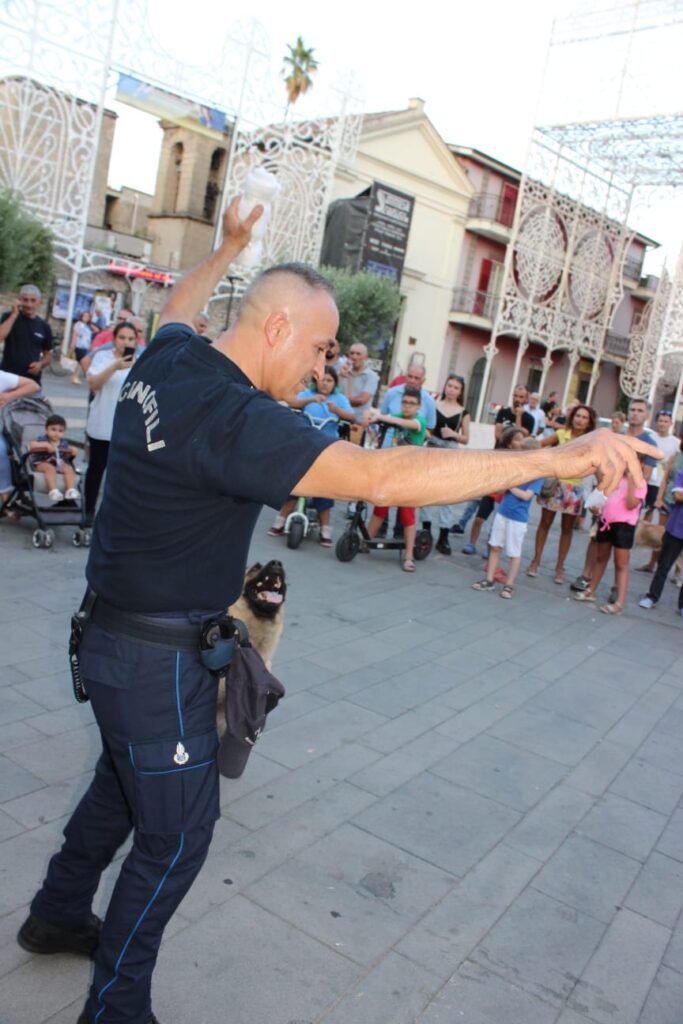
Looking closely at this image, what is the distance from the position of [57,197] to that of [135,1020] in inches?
705

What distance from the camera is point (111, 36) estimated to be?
53.7 ft

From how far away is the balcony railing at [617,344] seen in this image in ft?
131

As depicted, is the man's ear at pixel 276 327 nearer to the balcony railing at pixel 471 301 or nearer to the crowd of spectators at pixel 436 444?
the crowd of spectators at pixel 436 444

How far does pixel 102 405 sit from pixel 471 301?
29.2m

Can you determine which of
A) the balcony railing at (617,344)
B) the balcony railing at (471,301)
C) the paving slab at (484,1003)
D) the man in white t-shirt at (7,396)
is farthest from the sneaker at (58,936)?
the balcony railing at (617,344)

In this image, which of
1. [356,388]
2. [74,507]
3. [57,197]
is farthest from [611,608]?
[57,197]

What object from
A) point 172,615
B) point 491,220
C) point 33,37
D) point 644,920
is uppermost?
point 491,220

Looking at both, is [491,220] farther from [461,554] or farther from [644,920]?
[644,920]

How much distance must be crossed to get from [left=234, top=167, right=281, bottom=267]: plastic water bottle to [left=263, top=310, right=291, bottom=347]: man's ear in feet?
3.08

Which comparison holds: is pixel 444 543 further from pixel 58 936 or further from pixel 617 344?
pixel 617 344

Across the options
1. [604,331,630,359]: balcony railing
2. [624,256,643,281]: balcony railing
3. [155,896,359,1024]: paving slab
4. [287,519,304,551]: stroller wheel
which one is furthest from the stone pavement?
[624,256,643,281]: balcony railing

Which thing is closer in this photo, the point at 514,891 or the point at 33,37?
the point at 514,891

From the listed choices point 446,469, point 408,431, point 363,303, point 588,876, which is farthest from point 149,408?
point 363,303

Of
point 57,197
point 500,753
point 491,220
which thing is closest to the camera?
point 500,753
